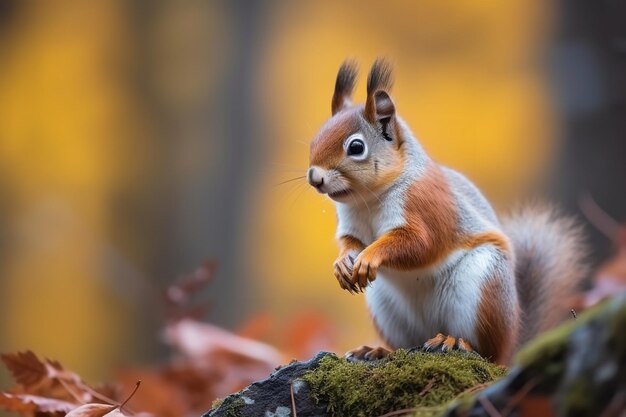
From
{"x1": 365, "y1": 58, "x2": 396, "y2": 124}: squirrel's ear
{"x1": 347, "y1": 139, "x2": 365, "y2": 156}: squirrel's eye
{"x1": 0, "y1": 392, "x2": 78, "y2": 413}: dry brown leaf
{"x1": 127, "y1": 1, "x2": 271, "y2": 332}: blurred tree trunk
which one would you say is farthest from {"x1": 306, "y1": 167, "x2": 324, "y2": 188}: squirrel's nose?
{"x1": 127, "y1": 1, "x2": 271, "y2": 332}: blurred tree trunk

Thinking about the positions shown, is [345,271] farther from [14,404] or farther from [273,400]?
[14,404]

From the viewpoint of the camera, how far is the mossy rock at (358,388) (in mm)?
1445

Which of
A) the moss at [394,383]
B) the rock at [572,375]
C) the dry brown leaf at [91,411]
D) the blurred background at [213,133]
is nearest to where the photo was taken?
the rock at [572,375]

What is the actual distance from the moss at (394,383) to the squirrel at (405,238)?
17 cm

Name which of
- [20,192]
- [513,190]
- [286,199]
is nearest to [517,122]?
[513,190]

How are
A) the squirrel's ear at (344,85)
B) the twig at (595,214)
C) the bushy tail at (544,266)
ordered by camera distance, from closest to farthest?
the squirrel's ear at (344,85) < the bushy tail at (544,266) < the twig at (595,214)

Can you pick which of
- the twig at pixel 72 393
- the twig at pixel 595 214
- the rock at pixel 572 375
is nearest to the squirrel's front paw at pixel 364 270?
the rock at pixel 572 375

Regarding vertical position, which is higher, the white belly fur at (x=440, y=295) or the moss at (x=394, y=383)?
the white belly fur at (x=440, y=295)

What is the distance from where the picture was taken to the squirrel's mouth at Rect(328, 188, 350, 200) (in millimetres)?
1791

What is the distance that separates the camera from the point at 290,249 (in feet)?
17.4

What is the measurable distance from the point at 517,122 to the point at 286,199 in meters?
1.49

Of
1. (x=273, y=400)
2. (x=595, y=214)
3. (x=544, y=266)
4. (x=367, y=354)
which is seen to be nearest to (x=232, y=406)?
(x=273, y=400)

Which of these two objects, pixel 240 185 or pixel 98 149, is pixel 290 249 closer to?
pixel 240 185

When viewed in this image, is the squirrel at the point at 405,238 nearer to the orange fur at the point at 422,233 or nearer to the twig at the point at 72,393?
the orange fur at the point at 422,233
